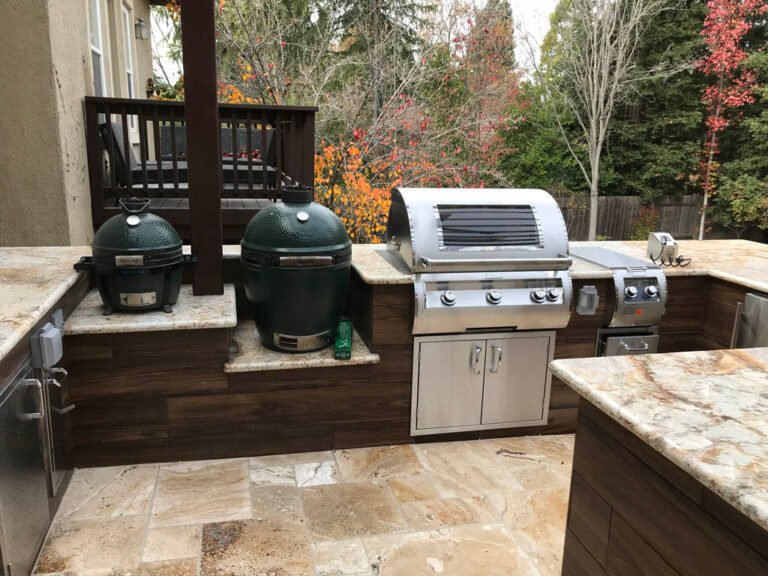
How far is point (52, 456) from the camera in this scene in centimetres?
272

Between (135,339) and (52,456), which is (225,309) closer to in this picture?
(135,339)

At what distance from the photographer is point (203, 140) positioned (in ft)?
11.3

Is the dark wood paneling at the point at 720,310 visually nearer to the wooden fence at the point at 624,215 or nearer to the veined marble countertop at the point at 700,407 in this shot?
the veined marble countertop at the point at 700,407

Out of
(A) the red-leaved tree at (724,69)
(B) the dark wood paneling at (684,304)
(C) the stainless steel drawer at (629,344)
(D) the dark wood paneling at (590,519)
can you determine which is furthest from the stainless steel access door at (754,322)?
(A) the red-leaved tree at (724,69)

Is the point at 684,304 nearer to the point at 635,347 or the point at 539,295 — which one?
the point at 635,347

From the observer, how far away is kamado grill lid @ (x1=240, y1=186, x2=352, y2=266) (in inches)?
128

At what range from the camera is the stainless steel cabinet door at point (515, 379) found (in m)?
3.60

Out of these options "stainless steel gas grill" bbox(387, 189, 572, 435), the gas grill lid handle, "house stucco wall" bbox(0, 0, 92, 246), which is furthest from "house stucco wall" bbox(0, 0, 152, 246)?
the gas grill lid handle

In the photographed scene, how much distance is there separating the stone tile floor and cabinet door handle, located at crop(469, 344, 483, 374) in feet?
1.55

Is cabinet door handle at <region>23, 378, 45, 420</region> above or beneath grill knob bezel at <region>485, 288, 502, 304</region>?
beneath

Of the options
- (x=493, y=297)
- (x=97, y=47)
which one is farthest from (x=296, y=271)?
(x=97, y=47)

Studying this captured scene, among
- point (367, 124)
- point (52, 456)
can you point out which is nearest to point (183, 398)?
point (52, 456)

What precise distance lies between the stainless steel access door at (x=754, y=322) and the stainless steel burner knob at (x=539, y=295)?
1157 mm

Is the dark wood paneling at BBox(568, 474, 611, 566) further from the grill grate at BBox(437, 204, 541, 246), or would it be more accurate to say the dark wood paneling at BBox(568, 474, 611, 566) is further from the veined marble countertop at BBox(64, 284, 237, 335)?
the veined marble countertop at BBox(64, 284, 237, 335)
